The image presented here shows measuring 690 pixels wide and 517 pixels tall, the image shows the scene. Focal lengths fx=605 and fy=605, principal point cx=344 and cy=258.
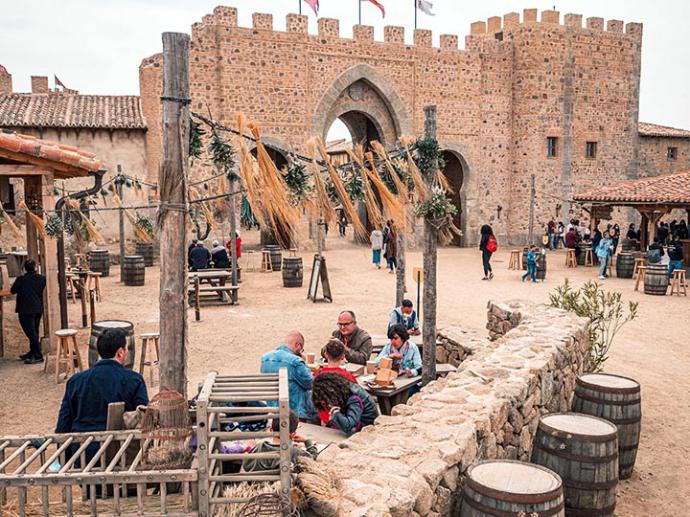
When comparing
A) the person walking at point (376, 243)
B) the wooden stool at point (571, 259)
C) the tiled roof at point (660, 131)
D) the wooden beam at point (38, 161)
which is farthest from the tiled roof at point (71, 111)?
the tiled roof at point (660, 131)

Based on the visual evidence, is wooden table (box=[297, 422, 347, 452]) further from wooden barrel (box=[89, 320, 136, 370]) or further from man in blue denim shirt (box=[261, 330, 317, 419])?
wooden barrel (box=[89, 320, 136, 370])

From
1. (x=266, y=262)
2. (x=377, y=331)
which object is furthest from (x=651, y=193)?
(x=377, y=331)

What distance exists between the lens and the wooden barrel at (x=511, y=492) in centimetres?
340

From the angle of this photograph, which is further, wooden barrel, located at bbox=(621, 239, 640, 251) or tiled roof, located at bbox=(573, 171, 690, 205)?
wooden barrel, located at bbox=(621, 239, 640, 251)

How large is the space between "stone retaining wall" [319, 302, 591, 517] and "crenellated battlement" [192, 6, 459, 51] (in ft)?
61.6

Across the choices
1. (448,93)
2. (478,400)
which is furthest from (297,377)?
(448,93)

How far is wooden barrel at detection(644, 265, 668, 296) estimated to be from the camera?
1530 centimetres

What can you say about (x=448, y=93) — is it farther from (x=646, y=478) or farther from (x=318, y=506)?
(x=318, y=506)

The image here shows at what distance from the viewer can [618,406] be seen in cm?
557

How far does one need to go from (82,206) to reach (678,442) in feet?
40.2

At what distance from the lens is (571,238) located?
21.2 metres

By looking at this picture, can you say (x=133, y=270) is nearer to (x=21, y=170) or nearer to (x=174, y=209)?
(x=21, y=170)

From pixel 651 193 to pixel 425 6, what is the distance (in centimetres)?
1228

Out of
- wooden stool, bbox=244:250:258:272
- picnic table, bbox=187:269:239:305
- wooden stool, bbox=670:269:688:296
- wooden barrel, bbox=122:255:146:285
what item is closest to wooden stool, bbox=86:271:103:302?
picnic table, bbox=187:269:239:305
